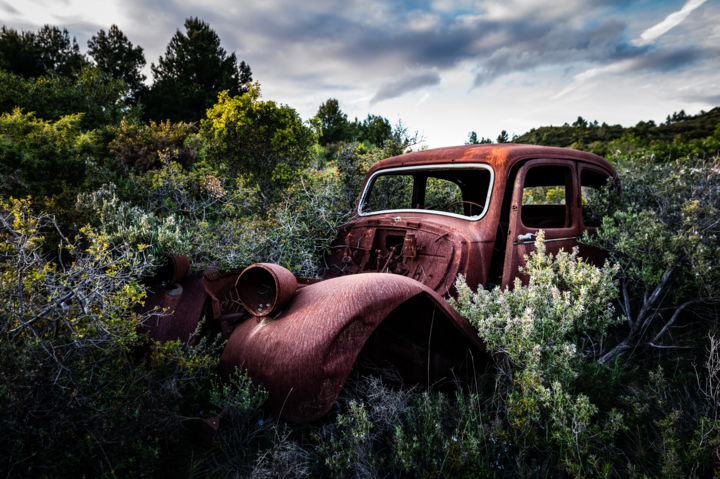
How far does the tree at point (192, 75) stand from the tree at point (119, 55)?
983mm

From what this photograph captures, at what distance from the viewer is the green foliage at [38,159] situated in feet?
16.9

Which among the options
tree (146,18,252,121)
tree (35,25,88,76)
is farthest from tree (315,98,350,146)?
tree (35,25,88,76)

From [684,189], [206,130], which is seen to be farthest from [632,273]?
[206,130]

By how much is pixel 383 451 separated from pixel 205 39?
93.5 ft

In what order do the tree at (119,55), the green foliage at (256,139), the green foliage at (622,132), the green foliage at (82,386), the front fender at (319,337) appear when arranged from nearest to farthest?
the green foliage at (82,386), the front fender at (319,337), the green foliage at (256,139), the tree at (119,55), the green foliage at (622,132)

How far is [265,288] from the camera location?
2176 mm

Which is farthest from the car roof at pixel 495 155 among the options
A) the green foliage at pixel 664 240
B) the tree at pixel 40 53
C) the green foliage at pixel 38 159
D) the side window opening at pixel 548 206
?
the tree at pixel 40 53

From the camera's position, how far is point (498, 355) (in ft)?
7.64

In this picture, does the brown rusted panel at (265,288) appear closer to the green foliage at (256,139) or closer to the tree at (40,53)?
the green foliage at (256,139)

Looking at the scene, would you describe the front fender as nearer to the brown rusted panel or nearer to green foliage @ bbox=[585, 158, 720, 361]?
the brown rusted panel

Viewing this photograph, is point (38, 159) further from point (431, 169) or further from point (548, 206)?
point (548, 206)

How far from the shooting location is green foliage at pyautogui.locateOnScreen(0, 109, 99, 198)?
A: 5149mm

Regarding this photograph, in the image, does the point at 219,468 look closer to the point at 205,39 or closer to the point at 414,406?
the point at 414,406

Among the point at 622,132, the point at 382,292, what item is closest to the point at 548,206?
the point at 382,292
